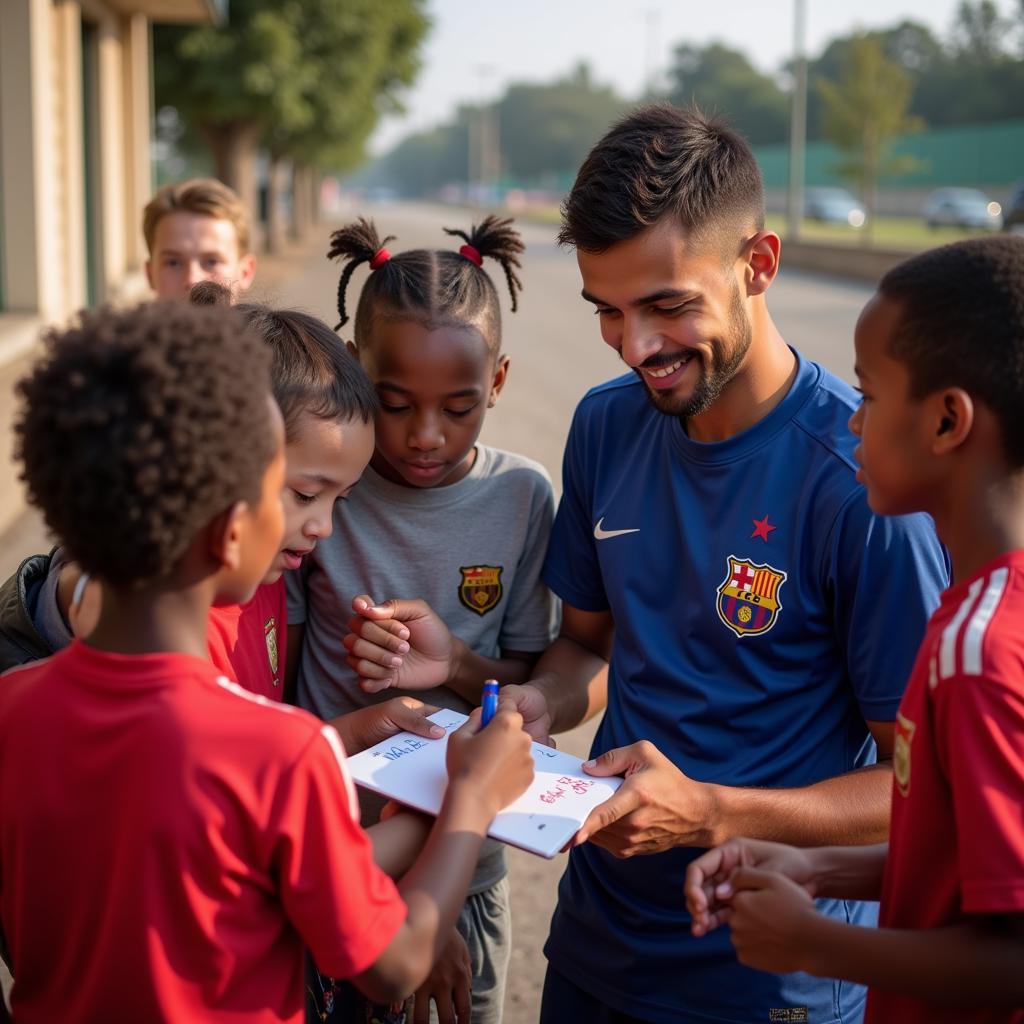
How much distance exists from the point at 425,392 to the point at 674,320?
0.57 m

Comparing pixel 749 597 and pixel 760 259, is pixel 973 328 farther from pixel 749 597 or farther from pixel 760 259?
pixel 760 259

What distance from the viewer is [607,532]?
8.55ft

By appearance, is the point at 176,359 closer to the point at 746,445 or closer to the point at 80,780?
the point at 80,780

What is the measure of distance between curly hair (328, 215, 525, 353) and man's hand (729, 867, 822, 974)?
1389 mm

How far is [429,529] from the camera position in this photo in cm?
279

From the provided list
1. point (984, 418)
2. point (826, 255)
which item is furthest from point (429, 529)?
point (826, 255)

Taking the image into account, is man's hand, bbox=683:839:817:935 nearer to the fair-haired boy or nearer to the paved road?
the paved road

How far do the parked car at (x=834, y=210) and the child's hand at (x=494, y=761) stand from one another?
54.7 m

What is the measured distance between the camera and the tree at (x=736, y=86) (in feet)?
314

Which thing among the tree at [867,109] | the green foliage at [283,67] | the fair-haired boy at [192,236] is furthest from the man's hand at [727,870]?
the tree at [867,109]

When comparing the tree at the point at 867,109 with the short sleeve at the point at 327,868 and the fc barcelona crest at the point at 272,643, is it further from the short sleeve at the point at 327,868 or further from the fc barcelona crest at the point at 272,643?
the short sleeve at the point at 327,868

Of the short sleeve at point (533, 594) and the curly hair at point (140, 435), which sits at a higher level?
the curly hair at point (140, 435)

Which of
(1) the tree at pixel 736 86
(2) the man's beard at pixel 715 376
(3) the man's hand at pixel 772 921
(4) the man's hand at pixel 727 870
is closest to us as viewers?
(3) the man's hand at pixel 772 921

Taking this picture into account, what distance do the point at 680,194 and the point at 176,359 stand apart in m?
1.27
